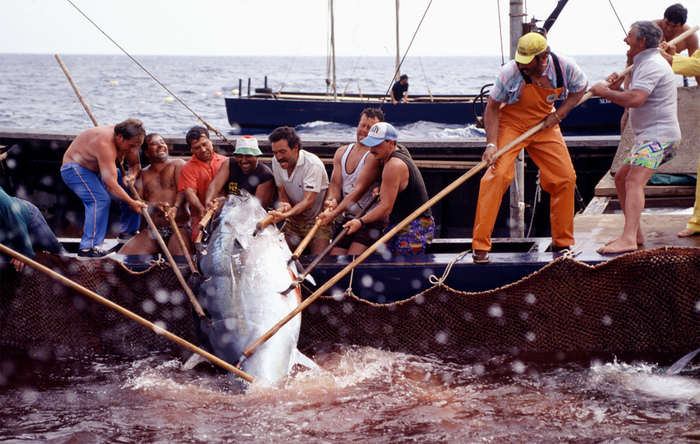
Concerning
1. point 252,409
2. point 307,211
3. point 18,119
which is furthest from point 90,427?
point 18,119

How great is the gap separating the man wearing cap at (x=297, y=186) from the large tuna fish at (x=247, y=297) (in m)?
0.55

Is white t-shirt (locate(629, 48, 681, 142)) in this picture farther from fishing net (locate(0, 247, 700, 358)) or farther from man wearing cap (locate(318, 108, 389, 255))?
man wearing cap (locate(318, 108, 389, 255))

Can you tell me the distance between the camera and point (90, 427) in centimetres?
425

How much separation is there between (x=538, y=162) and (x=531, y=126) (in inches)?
13.4

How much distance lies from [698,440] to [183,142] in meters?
7.39

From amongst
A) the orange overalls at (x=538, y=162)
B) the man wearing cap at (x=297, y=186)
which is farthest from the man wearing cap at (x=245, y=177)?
the orange overalls at (x=538, y=162)

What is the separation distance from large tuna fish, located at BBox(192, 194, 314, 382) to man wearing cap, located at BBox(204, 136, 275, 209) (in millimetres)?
649

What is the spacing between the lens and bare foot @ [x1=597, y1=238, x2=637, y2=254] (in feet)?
17.0

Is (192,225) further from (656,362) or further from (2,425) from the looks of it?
(656,362)

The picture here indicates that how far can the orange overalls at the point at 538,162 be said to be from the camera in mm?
5137

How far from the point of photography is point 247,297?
4766mm

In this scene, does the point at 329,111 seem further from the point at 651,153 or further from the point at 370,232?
the point at 651,153

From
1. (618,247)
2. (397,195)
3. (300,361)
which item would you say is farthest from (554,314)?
(300,361)

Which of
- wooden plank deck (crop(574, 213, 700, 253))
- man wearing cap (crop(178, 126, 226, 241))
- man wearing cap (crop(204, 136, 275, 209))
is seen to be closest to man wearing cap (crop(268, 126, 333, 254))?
man wearing cap (crop(204, 136, 275, 209))
